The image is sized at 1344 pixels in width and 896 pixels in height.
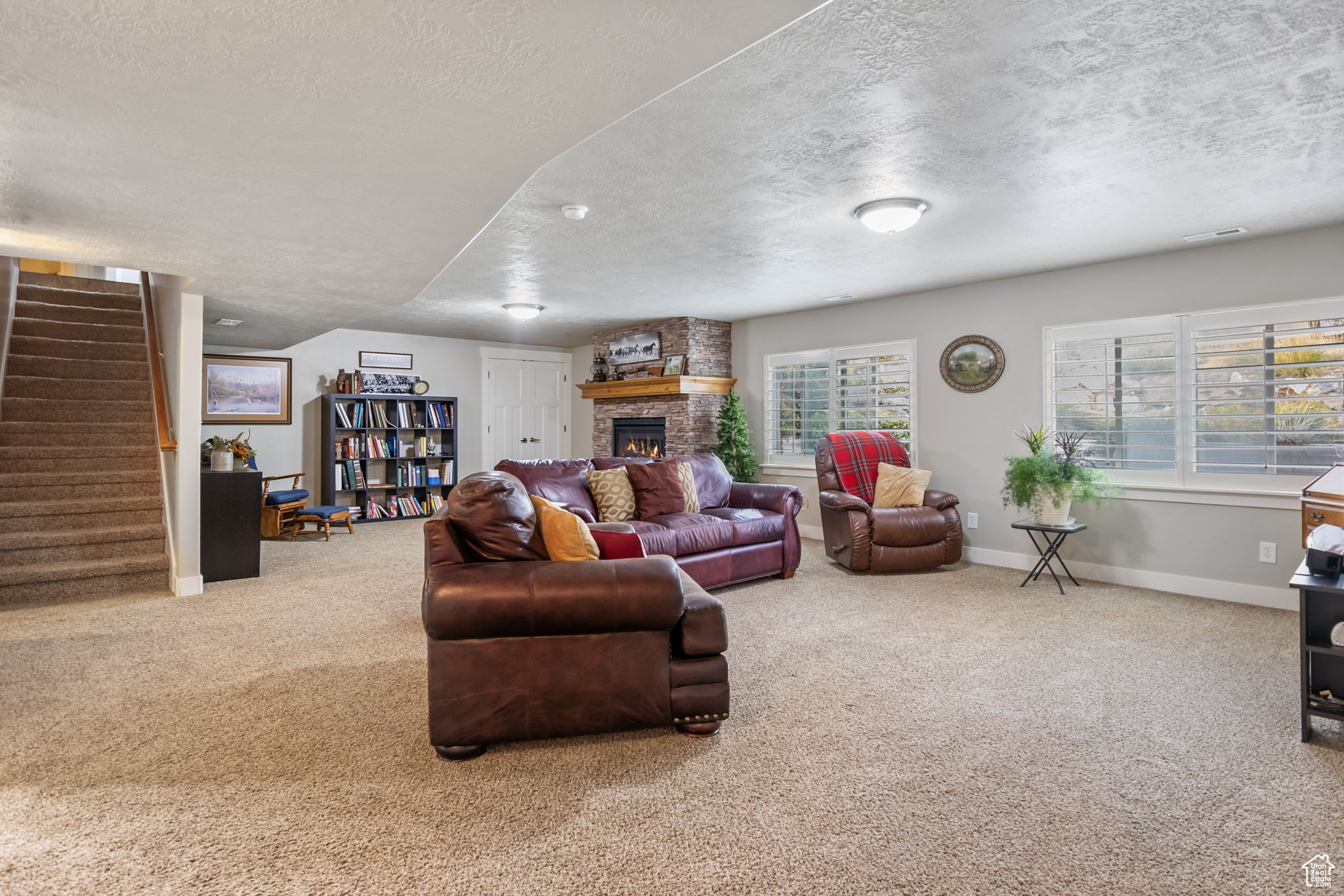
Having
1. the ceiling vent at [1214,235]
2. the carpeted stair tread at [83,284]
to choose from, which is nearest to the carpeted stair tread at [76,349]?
the carpeted stair tread at [83,284]

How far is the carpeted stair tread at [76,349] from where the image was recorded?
584 centimetres

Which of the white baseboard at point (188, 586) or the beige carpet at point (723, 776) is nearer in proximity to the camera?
the beige carpet at point (723, 776)

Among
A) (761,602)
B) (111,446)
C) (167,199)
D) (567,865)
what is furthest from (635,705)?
(111,446)

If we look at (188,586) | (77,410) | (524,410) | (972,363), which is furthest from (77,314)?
(972,363)

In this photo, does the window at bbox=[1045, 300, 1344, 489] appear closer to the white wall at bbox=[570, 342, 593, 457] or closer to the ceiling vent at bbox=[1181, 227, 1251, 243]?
the ceiling vent at bbox=[1181, 227, 1251, 243]

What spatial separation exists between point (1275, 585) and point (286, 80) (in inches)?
224

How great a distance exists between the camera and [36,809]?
2025 mm

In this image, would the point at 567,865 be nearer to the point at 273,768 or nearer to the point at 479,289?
the point at 273,768

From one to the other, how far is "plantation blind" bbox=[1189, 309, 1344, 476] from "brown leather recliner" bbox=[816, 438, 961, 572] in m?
1.65

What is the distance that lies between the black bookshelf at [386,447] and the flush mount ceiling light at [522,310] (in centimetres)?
237

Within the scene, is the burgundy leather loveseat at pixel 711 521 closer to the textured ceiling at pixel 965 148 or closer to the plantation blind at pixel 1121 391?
the textured ceiling at pixel 965 148

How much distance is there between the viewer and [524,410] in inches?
386

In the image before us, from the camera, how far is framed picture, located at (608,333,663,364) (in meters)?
7.81

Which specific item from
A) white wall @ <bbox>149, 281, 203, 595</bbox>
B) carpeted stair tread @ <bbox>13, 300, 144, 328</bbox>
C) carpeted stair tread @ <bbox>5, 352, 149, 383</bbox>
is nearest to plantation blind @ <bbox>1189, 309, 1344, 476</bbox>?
white wall @ <bbox>149, 281, 203, 595</bbox>
